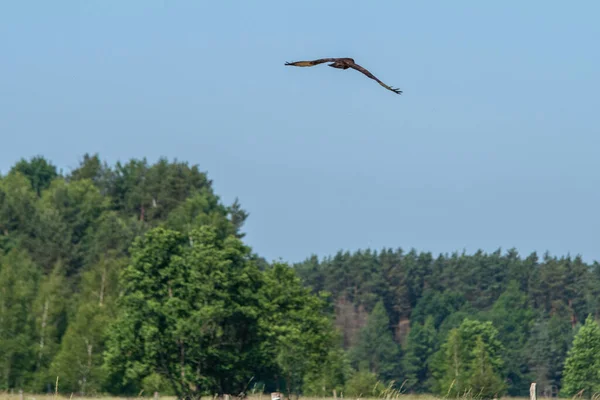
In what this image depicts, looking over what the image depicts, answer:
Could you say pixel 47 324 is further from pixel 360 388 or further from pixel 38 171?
pixel 38 171

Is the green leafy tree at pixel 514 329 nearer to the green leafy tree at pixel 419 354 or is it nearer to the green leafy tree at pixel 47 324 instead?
the green leafy tree at pixel 419 354

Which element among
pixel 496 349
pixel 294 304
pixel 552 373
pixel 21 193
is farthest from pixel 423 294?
pixel 294 304

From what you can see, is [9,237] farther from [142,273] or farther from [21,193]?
[142,273]

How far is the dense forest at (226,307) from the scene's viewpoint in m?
70.0

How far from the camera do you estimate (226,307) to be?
70250 millimetres

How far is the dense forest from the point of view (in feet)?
230

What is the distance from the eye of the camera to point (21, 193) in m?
151

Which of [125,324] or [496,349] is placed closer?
[125,324]

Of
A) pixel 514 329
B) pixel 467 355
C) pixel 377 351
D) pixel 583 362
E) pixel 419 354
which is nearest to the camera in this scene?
pixel 583 362

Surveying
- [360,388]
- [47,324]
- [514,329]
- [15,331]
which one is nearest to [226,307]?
[360,388]

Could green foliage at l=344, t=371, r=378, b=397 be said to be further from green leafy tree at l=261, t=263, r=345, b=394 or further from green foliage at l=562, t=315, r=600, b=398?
green foliage at l=562, t=315, r=600, b=398

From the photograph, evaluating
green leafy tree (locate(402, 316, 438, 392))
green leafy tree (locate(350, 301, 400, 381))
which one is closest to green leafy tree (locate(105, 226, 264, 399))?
green leafy tree (locate(402, 316, 438, 392))

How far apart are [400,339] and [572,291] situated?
1158 inches

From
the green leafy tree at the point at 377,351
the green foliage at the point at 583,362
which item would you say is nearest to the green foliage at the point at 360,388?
the green foliage at the point at 583,362
